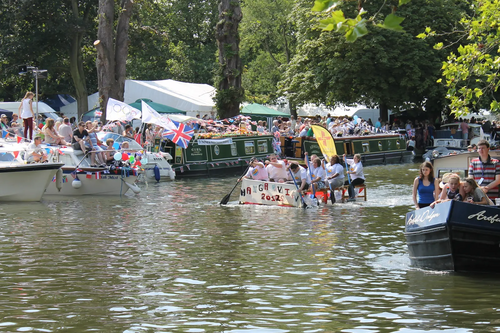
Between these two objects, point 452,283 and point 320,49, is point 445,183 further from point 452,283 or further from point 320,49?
point 320,49

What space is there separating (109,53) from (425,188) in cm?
2455

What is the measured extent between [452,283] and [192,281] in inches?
152

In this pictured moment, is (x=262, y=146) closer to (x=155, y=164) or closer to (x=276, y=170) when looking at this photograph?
(x=155, y=164)

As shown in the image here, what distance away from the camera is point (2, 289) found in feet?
33.9

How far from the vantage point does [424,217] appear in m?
11.5

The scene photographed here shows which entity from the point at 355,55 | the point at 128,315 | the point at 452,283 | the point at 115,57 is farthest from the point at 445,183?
the point at 355,55

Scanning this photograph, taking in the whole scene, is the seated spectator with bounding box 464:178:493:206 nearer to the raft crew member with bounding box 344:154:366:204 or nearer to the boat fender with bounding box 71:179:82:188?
the raft crew member with bounding box 344:154:366:204

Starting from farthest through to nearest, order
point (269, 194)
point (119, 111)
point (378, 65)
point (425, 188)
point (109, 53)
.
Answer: point (378, 65)
point (109, 53)
point (119, 111)
point (269, 194)
point (425, 188)

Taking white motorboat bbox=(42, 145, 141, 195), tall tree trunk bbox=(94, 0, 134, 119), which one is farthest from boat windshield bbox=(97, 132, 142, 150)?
tall tree trunk bbox=(94, 0, 134, 119)

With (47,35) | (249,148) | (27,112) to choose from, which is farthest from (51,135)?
(47,35)

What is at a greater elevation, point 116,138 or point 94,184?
point 116,138

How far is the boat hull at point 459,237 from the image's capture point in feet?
35.3

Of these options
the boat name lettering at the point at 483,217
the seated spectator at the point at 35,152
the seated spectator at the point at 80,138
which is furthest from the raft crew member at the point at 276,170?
the boat name lettering at the point at 483,217

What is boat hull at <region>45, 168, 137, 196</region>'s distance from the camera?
23.4 meters
